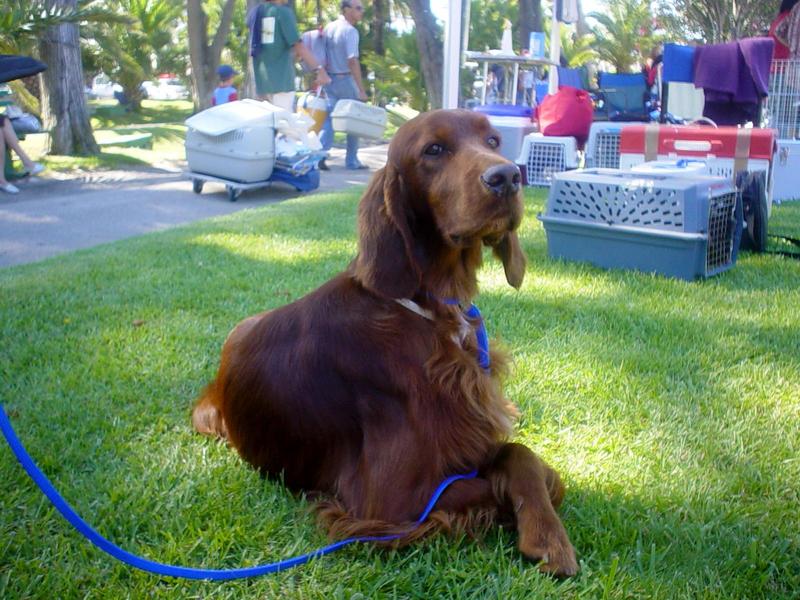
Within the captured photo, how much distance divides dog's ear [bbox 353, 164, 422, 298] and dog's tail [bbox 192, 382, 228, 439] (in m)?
0.76

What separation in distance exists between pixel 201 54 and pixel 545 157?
1384 centimetres

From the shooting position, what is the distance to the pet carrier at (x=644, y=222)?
4.25 meters

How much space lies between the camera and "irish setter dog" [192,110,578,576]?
1925 millimetres

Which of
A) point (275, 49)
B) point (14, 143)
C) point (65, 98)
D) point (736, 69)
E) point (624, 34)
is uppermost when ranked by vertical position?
point (624, 34)

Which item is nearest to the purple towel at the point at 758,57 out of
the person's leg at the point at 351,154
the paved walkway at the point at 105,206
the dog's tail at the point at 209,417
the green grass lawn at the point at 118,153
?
the paved walkway at the point at 105,206

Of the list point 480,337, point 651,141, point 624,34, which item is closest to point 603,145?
point 651,141

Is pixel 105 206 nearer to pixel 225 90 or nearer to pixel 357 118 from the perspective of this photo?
pixel 357 118

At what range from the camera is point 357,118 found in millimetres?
9320

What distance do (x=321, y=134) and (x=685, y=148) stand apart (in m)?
5.23

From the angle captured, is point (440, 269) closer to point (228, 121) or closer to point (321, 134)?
point (228, 121)

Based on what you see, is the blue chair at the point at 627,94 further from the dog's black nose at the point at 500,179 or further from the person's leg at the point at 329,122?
the dog's black nose at the point at 500,179

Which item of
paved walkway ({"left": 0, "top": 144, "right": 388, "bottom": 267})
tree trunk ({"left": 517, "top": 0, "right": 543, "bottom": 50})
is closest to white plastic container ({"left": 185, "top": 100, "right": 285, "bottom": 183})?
paved walkway ({"left": 0, "top": 144, "right": 388, "bottom": 267})

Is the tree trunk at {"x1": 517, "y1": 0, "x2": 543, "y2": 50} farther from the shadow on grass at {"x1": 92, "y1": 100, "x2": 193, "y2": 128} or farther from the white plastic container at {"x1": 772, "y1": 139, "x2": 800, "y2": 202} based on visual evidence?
the white plastic container at {"x1": 772, "y1": 139, "x2": 800, "y2": 202}

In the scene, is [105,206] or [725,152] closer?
[725,152]
